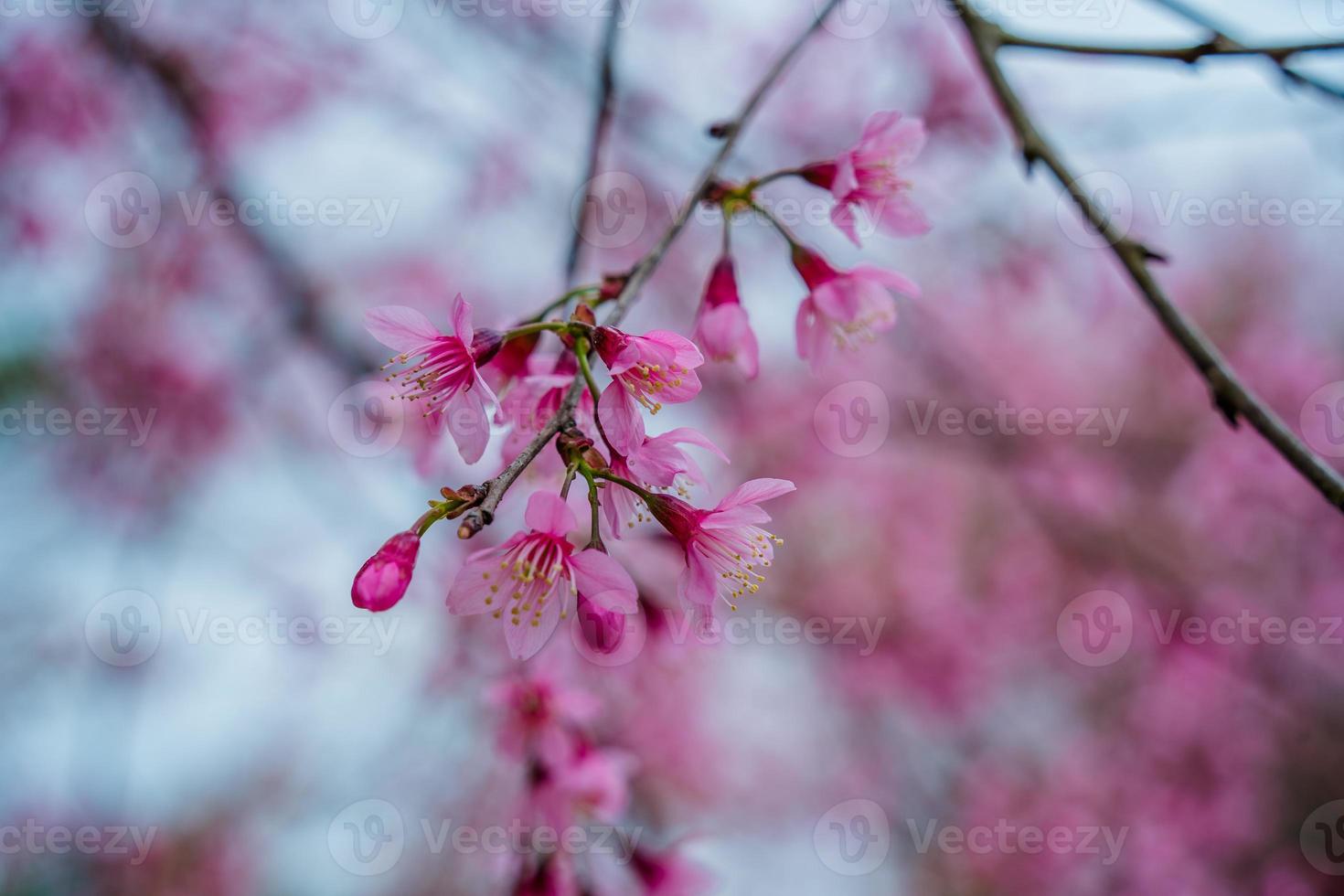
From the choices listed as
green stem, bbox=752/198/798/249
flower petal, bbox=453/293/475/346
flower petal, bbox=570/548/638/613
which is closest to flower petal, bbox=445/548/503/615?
flower petal, bbox=570/548/638/613

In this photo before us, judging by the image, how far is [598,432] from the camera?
3.01 feet

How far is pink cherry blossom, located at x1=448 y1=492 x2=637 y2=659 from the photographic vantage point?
815 mm

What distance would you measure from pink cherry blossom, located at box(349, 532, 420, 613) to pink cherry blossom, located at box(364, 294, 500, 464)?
127 mm

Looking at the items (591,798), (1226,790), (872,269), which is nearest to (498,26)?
(872,269)

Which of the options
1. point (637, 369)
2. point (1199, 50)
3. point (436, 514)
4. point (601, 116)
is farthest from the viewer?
point (601, 116)

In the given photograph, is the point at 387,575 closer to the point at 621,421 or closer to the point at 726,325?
the point at 621,421

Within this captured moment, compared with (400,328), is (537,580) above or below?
below

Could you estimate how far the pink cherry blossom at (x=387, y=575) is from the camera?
762 mm

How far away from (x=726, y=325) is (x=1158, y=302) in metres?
0.65

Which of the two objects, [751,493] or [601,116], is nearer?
[751,493]

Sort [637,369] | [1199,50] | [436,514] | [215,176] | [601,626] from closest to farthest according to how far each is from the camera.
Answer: [436,514] → [601,626] → [637,369] → [1199,50] → [215,176]

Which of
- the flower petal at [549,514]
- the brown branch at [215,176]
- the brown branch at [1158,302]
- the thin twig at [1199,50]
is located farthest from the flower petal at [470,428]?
the brown branch at [215,176]

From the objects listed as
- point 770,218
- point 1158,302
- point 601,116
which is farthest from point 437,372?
point 1158,302

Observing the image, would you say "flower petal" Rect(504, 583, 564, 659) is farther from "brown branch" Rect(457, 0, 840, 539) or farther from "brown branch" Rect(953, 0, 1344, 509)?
"brown branch" Rect(953, 0, 1344, 509)
